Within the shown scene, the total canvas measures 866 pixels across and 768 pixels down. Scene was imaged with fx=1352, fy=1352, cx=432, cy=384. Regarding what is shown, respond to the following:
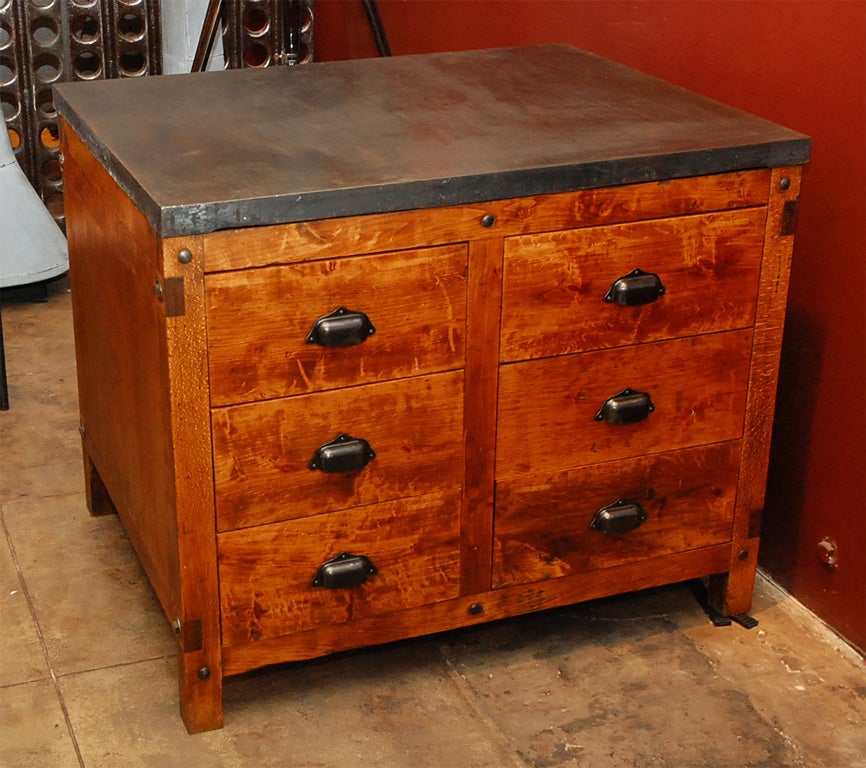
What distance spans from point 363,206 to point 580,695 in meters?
0.84

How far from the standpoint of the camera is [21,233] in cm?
336

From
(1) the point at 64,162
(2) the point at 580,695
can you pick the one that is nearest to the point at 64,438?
(1) the point at 64,162

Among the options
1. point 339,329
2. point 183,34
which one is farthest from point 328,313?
point 183,34

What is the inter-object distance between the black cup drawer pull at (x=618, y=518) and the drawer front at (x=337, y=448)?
0.83 ft

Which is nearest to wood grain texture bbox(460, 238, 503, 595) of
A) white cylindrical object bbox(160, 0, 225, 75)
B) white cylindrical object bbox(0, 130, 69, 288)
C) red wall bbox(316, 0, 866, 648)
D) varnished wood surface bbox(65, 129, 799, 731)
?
varnished wood surface bbox(65, 129, 799, 731)

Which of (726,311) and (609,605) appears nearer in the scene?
(726,311)

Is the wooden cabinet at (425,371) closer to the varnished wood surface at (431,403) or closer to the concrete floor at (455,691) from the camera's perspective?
the varnished wood surface at (431,403)

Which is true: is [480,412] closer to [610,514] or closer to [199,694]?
[610,514]

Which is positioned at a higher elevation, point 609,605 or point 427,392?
point 427,392

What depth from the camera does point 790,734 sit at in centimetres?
198

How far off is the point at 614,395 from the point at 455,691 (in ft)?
1.69

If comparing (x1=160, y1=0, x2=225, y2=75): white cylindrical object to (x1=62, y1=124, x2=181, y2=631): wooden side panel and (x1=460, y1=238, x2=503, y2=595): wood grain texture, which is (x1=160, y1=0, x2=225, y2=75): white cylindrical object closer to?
(x1=62, y1=124, x2=181, y2=631): wooden side panel

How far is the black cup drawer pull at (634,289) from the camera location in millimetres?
1905

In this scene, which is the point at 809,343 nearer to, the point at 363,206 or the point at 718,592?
the point at 718,592
